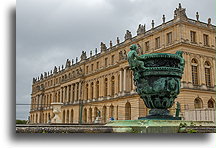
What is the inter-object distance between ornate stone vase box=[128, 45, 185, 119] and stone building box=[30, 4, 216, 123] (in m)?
7.01

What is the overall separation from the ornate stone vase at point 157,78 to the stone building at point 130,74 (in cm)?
Result: 701

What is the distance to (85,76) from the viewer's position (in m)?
45.0

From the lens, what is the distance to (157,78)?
5.07m

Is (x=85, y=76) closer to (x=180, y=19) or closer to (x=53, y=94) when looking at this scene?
(x=53, y=94)

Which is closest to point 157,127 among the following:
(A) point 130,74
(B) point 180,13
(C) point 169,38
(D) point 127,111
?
(B) point 180,13

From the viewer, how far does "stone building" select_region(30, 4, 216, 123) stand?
968 inches

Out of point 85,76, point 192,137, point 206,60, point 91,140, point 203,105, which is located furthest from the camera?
point 85,76

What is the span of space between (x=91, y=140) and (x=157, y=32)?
81.7ft

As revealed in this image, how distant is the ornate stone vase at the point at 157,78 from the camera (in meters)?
5.04

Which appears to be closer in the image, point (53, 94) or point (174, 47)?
point (174, 47)

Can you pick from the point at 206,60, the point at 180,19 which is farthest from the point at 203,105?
the point at 180,19

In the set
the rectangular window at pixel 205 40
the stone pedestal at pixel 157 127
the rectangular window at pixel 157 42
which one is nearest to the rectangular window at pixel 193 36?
the rectangular window at pixel 205 40

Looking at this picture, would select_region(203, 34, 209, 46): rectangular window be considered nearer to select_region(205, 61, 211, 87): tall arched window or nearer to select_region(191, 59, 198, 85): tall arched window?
select_region(205, 61, 211, 87): tall arched window

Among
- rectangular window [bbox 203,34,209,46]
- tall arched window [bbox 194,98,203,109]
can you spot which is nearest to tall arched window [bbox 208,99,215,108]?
tall arched window [bbox 194,98,203,109]
